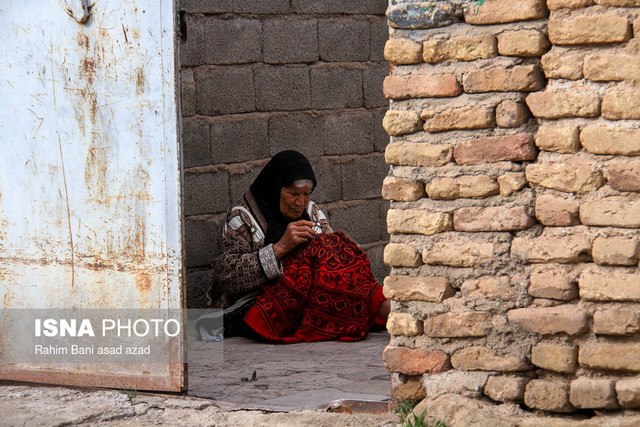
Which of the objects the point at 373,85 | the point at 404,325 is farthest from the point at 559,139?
the point at 373,85

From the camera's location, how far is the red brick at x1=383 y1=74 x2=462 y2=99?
3.13 meters

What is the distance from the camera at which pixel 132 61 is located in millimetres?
3773

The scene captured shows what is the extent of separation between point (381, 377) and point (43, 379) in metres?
1.49

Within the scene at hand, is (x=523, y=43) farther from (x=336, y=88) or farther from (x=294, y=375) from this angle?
(x=336, y=88)

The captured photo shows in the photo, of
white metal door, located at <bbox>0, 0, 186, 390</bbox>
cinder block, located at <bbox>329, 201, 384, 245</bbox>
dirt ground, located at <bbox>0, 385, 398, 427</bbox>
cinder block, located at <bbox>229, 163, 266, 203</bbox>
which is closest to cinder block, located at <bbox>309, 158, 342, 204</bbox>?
cinder block, located at <bbox>329, 201, 384, 245</bbox>

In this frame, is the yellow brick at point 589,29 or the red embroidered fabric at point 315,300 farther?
the red embroidered fabric at point 315,300

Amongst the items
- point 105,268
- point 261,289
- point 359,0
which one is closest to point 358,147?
point 359,0

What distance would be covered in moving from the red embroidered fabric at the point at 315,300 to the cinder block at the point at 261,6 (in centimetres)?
164

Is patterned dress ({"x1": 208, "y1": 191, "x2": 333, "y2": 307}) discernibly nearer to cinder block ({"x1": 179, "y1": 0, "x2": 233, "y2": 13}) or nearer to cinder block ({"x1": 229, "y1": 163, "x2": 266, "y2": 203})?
cinder block ({"x1": 229, "y1": 163, "x2": 266, "y2": 203})

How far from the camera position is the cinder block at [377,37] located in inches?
271

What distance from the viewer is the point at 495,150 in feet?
10.1

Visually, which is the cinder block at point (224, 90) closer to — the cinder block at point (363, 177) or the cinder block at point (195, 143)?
the cinder block at point (195, 143)

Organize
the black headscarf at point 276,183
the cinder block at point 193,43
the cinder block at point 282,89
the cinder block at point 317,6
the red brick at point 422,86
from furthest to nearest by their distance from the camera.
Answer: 1. the cinder block at point 317,6
2. the cinder block at point 282,89
3. the cinder block at point 193,43
4. the black headscarf at point 276,183
5. the red brick at point 422,86

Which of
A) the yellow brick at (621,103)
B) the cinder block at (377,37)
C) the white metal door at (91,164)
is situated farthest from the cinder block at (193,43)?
the yellow brick at (621,103)
